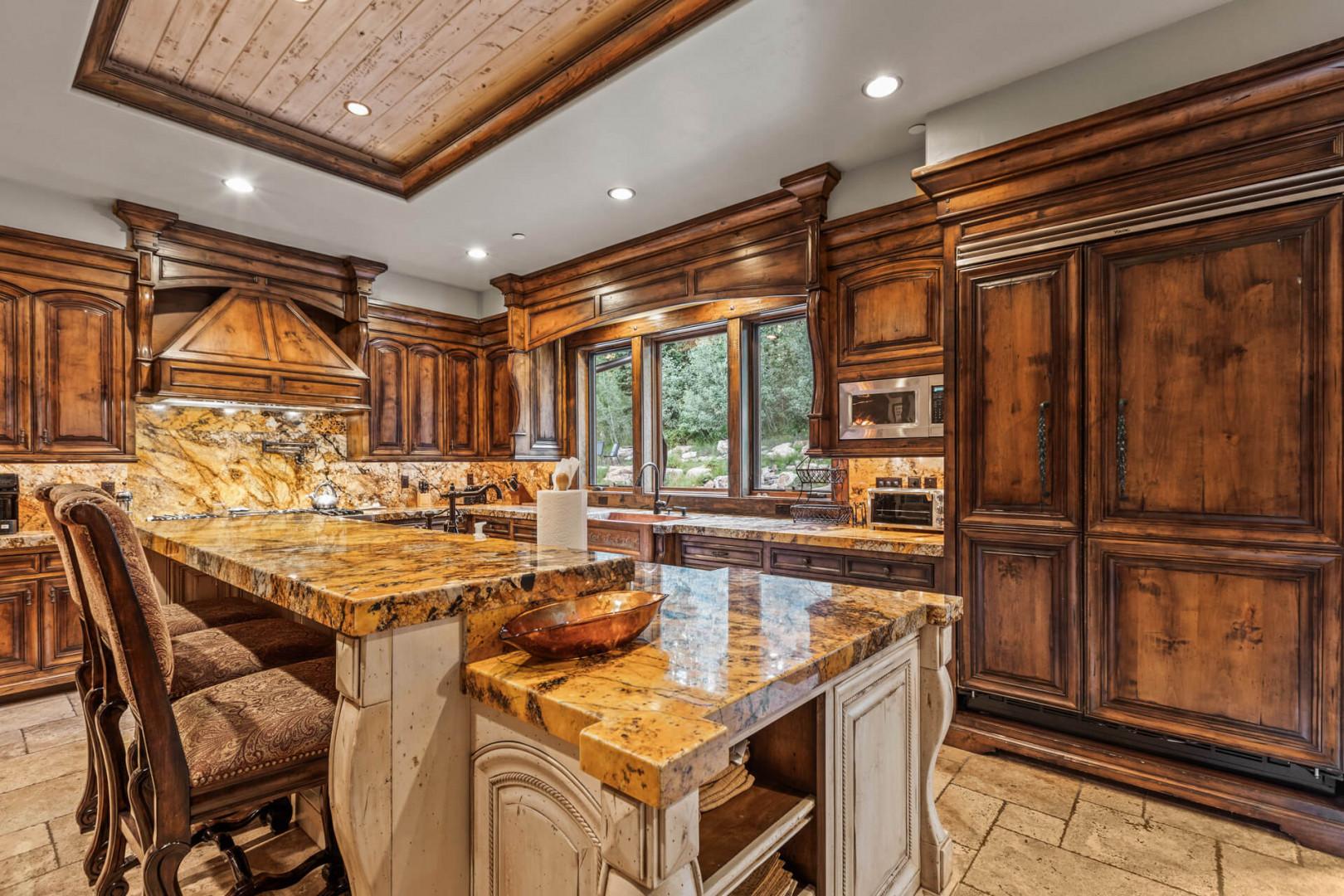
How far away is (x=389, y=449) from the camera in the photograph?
16.7ft

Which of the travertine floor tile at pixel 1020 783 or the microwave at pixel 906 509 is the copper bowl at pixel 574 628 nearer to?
the travertine floor tile at pixel 1020 783

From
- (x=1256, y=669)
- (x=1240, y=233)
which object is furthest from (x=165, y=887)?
(x=1240, y=233)

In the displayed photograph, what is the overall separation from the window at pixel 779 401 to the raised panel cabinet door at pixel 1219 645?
6.70 ft

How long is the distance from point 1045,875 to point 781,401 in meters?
2.93

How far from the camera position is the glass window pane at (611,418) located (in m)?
5.33

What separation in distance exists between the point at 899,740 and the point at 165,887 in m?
1.59

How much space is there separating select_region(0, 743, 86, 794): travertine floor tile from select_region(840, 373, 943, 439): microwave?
3.82 metres

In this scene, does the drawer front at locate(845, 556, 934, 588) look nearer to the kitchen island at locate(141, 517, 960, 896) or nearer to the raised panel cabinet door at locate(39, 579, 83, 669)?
the kitchen island at locate(141, 517, 960, 896)

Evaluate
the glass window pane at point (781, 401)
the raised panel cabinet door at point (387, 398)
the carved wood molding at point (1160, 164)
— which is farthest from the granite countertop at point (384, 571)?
the raised panel cabinet door at point (387, 398)

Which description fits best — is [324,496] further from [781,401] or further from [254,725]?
[254,725]

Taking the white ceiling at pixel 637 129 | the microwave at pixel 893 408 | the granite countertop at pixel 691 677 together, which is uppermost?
the white ceiling at pixel 637 129

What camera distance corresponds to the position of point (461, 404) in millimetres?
5586

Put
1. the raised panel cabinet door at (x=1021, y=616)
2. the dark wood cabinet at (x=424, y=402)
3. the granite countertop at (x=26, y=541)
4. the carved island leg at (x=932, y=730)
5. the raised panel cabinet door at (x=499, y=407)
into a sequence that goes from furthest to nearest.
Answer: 1. the raised panel cabinet door at (x=499, y=407)
2. the dark wood cabinet at (x=424, y=402)
3. the granite countertop at (x=26, y=541)
4. the raised panel cabinet door at (x=1021, y=616)
5. the carved island leg at (x=932, y=730)

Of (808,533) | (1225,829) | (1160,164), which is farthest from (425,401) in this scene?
(1225,829)
